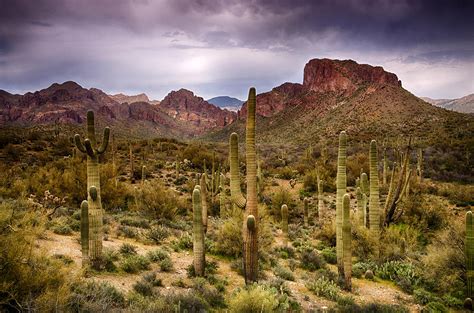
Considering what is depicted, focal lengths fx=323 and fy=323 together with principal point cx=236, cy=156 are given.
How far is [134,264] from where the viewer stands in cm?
768

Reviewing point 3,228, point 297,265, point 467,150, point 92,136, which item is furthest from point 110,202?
point 467,150

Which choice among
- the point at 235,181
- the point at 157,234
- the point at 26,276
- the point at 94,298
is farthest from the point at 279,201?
the point at 26,276

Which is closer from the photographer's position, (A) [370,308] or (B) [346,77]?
(A) [370,308]

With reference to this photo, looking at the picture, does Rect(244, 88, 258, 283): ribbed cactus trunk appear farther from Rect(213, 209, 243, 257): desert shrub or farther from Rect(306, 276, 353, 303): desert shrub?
Rect(213, 209, 243, 257): desert shrub

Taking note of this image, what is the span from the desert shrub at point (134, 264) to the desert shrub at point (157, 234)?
7.54 ft

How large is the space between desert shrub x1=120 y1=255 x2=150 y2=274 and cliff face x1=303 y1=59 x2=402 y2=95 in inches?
3178

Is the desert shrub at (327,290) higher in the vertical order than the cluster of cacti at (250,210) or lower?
lower

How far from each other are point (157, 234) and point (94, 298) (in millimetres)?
6029

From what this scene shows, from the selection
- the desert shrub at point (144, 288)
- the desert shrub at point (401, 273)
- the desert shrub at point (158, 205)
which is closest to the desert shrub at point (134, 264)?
the desert shrub at point (144, 288)

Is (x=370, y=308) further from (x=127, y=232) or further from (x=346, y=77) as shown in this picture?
(x=346, y=77)

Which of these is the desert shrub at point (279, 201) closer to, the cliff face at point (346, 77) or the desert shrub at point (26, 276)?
the desert shrub at point (26, 276)

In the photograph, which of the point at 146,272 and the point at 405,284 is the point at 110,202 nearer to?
the point at 146,272

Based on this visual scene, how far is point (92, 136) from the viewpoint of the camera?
7645mm

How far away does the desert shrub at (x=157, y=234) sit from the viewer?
10539 mm
